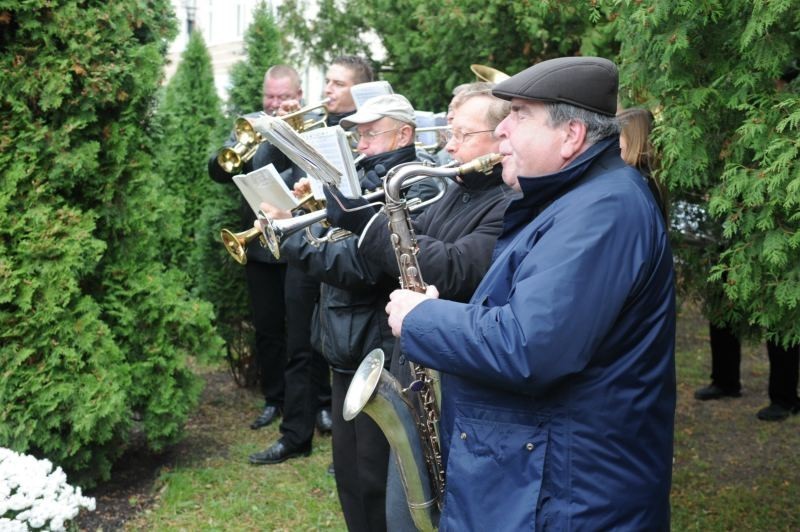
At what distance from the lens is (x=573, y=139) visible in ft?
7.63

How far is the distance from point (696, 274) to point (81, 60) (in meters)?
3.07

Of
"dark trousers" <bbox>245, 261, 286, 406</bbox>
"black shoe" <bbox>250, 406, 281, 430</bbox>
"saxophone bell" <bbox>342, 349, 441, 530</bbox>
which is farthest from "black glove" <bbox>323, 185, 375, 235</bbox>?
"black shoe" <bbox>250, 406, 281, 430</bbox>

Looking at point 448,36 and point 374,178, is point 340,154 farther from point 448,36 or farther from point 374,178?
point 448,36

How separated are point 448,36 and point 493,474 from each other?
483 cm

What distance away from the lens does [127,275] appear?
5.00 m

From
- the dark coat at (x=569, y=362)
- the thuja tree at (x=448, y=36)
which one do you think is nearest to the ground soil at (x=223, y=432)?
the dark coat at (x=569, y=362)

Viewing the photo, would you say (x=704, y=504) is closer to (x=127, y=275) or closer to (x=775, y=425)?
(x=775, y=425)

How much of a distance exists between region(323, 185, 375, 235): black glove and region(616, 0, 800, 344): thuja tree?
1070 millimetres

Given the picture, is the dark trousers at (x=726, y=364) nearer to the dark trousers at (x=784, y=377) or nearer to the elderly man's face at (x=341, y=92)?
the dark trousers at (x=784, y=377)

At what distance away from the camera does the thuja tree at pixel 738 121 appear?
2883mm

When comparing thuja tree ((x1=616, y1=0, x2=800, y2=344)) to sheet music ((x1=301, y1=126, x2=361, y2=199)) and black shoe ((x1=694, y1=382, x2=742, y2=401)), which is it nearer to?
sheet music ((x1=301, y1=126, x2=361, y2=199))

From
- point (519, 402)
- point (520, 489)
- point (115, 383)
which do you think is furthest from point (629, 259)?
point (115, 383)

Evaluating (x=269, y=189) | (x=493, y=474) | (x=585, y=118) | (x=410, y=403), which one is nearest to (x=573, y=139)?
(x=585, y=118)

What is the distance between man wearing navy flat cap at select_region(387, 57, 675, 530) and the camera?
212cm
